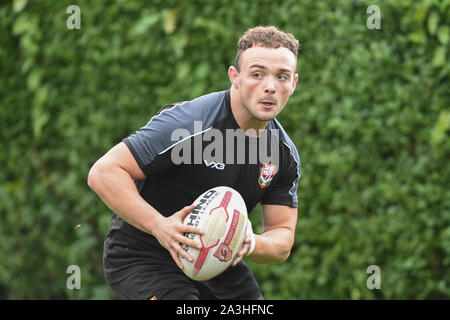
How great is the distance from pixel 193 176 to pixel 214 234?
1.50ft

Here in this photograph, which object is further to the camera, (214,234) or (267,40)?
(267,40)

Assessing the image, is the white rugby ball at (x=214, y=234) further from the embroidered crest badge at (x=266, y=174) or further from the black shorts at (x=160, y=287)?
the embroidered crest badge at (x=266, y=174)

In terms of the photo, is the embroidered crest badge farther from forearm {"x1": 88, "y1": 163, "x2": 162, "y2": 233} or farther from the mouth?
forearm {"x1": 88, "y1": 163, "x2": 162, "y2": 233}

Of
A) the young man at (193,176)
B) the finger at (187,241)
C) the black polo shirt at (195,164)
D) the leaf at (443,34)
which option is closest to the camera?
the finger at (187,241)

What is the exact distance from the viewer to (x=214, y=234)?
3.34 metres

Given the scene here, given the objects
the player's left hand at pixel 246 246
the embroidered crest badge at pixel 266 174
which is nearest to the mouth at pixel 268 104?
the embroidered crest badge at pixel 266 174

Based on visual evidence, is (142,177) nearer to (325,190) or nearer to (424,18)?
(325,190)

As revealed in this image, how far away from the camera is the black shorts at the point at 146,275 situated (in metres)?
3.64

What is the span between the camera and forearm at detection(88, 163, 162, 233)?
10.9ft

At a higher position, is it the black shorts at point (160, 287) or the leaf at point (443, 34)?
the leaf at point (443, 34)

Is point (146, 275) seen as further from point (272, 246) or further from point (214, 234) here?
point (272, 246)

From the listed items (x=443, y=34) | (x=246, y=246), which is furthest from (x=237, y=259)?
(x=443, y=34)

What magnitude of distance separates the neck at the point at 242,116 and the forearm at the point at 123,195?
28.0 inches

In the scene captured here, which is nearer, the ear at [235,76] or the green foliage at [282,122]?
the ear at [235,76]
